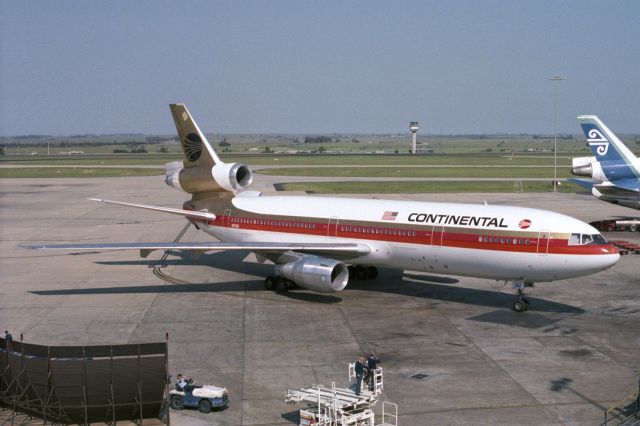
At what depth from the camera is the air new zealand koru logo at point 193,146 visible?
41719 mm

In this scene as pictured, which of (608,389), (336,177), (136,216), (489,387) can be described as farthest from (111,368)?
(336,177)

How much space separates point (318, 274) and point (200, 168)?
1240 cm

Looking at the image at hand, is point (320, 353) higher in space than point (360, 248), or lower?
lower

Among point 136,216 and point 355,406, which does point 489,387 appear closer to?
point 355,406

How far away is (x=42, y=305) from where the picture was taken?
108 feet

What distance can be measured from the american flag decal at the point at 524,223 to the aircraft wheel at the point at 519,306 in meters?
3.32

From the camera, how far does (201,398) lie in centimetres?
2077

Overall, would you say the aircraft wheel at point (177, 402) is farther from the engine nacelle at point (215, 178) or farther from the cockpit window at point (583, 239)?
the engine nacelle at point (215, 178)

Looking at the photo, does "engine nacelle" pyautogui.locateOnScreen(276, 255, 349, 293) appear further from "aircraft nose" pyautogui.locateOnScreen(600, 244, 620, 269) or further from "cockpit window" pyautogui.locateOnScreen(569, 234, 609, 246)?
"aircraft nose" pyautogui.locateOnScreen(600, 244, 620, 269)

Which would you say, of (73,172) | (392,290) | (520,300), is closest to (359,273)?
(392,290)

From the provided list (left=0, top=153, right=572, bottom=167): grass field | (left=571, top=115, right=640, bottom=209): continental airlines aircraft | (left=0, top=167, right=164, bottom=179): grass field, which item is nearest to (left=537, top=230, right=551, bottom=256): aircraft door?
(left=571, top=115, right=640, bottom=209): continental airlines aircraft

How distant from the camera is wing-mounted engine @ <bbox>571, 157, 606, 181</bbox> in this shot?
61591 millimetres

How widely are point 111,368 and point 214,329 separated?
10.4 m

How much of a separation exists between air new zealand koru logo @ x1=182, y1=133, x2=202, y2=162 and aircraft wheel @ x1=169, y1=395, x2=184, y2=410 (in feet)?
74.2
